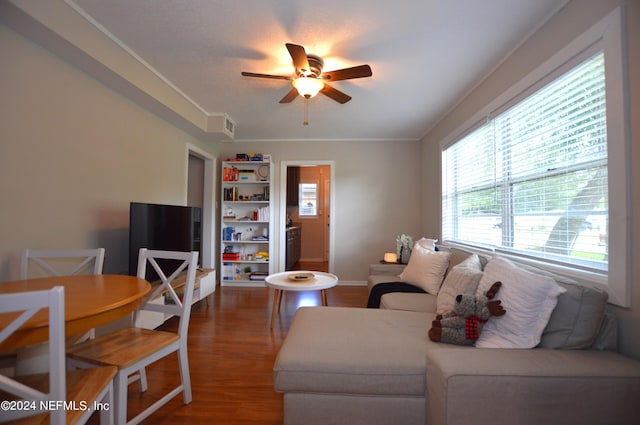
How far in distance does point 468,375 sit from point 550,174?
1.49 meters

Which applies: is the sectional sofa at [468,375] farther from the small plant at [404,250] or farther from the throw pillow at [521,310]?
the small plant at [404,250]

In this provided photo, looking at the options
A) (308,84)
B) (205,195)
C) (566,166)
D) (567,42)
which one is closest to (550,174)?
(566,166)

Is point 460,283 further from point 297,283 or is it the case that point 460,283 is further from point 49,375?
point 49,375

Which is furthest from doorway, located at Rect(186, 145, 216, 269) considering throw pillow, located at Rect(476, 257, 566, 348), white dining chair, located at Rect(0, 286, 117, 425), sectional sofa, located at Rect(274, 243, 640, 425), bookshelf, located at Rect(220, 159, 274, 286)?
throw pillow, located at Rect(476, 257, 566, 348)

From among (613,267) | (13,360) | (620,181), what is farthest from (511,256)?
(13,360)

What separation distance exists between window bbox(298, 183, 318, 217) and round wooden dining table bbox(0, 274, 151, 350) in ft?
18.8

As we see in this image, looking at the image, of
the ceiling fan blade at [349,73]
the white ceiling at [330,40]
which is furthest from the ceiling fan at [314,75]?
the white ceiling at [330,40]

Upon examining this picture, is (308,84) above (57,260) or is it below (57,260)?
above

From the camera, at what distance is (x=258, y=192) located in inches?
183

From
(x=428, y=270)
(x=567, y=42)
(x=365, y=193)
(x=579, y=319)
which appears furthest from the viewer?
(x=365, y=193)

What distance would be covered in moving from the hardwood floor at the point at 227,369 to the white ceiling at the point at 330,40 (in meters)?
2.52

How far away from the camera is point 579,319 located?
1.29 meters

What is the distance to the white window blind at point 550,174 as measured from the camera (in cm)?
146

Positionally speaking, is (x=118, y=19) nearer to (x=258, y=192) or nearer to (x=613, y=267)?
(x=258, y=192)
